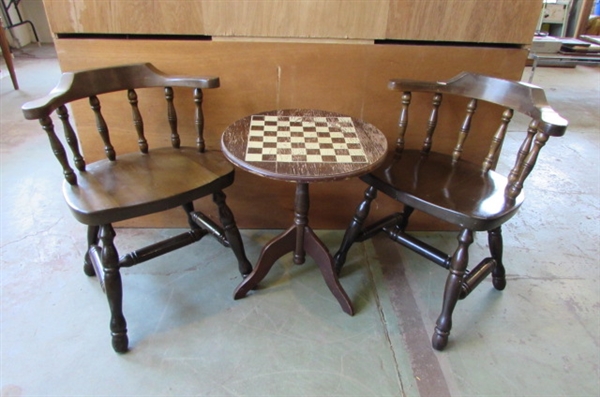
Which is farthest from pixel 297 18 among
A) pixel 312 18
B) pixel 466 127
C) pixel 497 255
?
pixel 497 255

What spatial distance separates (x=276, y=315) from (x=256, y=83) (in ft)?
3.30

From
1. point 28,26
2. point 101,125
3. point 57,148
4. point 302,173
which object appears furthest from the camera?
point 28,26

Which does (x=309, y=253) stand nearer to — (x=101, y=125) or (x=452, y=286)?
Result: (x=452, y=286)

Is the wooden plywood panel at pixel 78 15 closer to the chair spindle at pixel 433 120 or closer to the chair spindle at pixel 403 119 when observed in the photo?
the chair spindle at pixel 403 119

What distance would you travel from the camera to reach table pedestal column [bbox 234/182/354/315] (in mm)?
1568

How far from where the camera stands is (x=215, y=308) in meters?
1.61

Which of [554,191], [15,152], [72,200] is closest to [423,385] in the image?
[72,200]

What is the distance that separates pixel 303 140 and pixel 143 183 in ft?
1.96

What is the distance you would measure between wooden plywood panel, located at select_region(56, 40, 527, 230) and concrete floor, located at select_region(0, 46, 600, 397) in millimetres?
602

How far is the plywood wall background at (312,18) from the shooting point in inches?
60.1

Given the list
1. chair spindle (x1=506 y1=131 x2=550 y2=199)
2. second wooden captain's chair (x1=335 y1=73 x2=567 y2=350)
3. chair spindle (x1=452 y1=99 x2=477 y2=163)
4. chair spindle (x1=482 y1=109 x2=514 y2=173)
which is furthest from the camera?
chair spindle (x1=452 y1=99 x2=477 y2=163)

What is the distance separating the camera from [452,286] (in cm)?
140

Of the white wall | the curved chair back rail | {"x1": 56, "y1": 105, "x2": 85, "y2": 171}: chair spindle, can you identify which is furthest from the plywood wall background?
the white wall

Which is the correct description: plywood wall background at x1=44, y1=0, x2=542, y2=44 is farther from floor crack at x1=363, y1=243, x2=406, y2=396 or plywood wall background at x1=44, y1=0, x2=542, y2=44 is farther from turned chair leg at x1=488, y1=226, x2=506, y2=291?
floor crack at x1=363, y1=243, x2=406, y2=396
